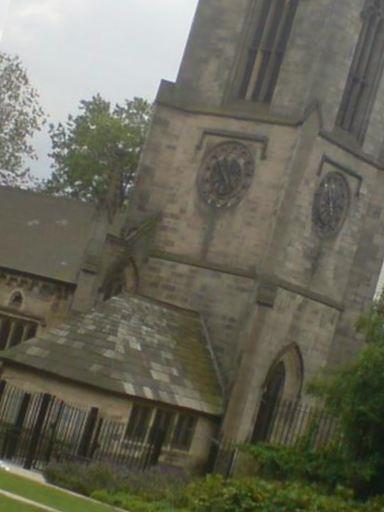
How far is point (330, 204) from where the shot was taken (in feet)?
122

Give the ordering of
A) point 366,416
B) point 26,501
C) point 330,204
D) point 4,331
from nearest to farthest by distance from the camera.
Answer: point 26,501 < point 366,416 < point 330,204 < point 4,331

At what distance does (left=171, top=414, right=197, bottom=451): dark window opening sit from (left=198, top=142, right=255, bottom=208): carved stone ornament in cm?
721

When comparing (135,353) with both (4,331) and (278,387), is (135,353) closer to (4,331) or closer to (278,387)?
Answer: (278,387)

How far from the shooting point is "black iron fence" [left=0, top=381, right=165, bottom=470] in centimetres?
2616

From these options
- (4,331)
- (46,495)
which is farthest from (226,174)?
(46,495)

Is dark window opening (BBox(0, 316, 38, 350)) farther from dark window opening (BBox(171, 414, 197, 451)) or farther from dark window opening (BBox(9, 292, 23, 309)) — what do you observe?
dark window opening (BBox(171, 414, 197, 451))

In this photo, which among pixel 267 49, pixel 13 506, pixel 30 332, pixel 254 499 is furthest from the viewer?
pixel 30 332

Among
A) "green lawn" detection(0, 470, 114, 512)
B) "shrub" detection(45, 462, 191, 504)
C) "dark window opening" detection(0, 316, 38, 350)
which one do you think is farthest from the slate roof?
"green lawn" detection(0, 470, 114, 512)

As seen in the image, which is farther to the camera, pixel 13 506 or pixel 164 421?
pixel 164 421

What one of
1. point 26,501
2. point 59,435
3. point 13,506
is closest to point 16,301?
point 59,435

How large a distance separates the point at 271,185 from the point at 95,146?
23.0 metres

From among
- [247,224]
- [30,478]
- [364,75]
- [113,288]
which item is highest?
[364,75]

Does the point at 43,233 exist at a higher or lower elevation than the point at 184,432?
higher

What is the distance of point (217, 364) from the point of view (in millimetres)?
35312
